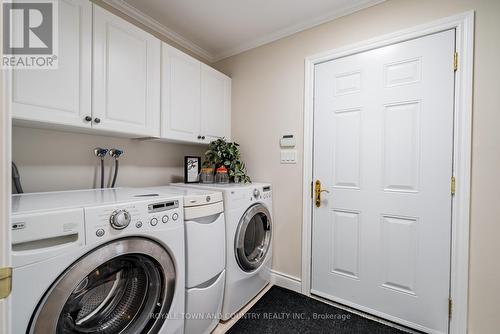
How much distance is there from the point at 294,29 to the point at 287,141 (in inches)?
40.8

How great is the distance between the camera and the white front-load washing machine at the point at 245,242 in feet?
5.28

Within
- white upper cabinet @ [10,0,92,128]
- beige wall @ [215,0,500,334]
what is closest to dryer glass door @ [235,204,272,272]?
beige wall @ [215,0,500,334]

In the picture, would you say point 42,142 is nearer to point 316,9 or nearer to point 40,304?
point 40,304

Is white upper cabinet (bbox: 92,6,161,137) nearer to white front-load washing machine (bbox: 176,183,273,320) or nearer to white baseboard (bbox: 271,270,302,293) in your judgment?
white front-load washing machine (bbox: 176,183,273,320)

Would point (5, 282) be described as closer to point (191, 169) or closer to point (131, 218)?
point (131, 218)

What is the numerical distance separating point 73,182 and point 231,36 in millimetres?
1885

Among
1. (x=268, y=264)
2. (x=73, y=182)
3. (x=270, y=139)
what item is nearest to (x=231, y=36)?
(x=270, y=139)

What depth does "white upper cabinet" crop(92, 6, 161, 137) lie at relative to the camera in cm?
136

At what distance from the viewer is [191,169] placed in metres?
2.12

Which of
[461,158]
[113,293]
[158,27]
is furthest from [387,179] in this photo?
[158,27]

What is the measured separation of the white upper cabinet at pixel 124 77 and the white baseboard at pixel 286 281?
170cm

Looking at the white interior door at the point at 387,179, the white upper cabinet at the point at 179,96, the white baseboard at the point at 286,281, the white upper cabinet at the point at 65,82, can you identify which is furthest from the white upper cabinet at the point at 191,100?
the white baseboard at the point at 286,281

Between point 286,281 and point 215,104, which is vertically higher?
point 215,104

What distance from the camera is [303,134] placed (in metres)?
2.01
